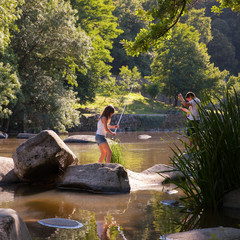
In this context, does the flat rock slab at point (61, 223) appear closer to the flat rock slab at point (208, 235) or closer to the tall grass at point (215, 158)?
the flat rock slab at point (208, 235)

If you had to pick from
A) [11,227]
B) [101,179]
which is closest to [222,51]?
[101,179]

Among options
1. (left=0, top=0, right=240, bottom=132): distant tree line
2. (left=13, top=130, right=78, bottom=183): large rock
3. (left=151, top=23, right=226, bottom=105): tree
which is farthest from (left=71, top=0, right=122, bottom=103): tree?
(left=13, top=130, right=78, bottom=183): large rock

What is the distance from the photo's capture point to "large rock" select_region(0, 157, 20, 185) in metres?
8.90

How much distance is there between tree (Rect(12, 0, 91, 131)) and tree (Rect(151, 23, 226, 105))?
21.1 metres

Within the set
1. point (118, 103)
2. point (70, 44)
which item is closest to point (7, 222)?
point (70, 44)

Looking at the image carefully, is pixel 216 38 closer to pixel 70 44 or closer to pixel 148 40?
pixel 70 44

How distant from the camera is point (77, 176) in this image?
8.20m

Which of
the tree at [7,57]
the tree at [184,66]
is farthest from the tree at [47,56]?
the tree at [184,66]

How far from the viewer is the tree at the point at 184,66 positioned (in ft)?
156

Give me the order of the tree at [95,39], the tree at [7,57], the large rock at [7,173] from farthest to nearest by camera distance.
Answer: the tree at [95,39], the tree at [7,57], the large rock at [7,173]

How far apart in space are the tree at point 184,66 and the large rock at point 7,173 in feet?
129

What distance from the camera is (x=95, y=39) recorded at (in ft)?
125

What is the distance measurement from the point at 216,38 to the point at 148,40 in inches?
2907

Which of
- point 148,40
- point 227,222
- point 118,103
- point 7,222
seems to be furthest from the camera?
point 118,103
